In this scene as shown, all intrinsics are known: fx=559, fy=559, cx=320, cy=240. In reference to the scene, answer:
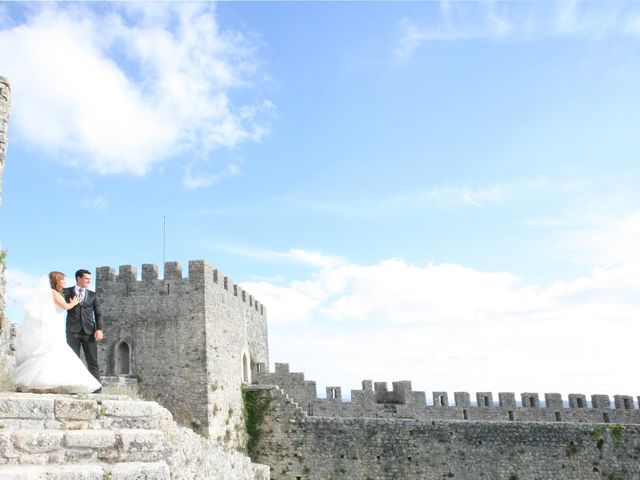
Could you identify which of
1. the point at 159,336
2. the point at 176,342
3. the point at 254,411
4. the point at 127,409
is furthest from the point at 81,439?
the point at 254,411

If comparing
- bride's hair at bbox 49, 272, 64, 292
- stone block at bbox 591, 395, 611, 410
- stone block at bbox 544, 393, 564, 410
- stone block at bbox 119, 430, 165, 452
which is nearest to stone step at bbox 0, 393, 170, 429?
stone block at bbox 119, 430, 165, 452

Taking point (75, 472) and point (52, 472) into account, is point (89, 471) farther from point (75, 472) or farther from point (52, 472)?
point (52, 472)

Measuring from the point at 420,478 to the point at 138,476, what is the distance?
53.6 feet

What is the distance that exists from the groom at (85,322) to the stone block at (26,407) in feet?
10.1

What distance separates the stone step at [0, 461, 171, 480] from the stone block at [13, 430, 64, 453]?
207 mm

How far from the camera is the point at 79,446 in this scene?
5676 millimetres

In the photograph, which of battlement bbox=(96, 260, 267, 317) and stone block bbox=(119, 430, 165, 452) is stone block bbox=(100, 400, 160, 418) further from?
battlement bbox=(96, 260, 267, 317)

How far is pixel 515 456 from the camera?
64.2 feet

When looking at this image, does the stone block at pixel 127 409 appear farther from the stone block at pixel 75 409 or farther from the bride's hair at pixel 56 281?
the bride's hair at pixel 56 281

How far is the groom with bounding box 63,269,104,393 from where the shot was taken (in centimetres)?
883

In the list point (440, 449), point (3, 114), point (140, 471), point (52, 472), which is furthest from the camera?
point (440, 449)

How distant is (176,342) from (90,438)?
1305 centimetres

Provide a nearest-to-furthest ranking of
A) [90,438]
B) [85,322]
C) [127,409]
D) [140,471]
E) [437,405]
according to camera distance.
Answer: [140,471] < [90,438] < [127,409] < [85,322] < [437,405]

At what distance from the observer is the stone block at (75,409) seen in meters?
5.98
